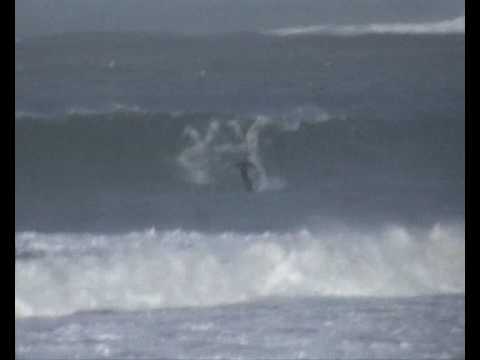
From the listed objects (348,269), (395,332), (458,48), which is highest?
(458,48)

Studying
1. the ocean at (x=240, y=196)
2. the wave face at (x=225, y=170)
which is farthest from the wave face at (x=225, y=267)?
the wave face at (x=225, y=170)

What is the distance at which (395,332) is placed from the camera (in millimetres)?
5172

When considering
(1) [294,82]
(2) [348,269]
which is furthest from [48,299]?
(1) [294,82]

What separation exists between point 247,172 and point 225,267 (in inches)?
57.2

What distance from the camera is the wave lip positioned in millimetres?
7592

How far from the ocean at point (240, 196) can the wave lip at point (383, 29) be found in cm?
3

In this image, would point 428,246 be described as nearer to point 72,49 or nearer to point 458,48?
point 458,48

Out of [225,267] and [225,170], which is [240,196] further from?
[225,267]

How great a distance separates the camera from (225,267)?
231 inches

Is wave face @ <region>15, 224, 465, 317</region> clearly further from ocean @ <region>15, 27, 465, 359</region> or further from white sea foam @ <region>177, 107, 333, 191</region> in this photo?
white sea foam @ <region>177, 107, 333, 191</region>

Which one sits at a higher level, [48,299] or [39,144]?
[39,144]
